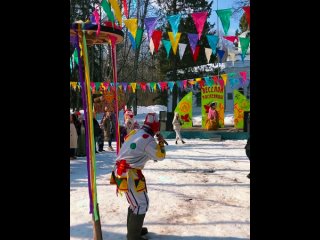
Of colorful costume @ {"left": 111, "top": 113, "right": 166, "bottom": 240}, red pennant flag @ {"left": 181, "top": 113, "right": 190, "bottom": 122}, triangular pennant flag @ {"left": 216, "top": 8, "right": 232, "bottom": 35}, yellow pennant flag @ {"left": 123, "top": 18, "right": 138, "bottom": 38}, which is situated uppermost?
triangular pennant flag @ {"left": 216, "top": 8, "right": 232, "bottom": 35}

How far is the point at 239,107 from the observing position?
1891cm

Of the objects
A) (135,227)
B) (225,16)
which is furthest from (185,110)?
(135,227)

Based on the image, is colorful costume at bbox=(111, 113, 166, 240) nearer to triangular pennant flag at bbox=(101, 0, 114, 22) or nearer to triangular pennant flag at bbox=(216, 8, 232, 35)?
triangular pennant flag at bbox=(101, 0, 114, 22)

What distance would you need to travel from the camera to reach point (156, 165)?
10.1 metres

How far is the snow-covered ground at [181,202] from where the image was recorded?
15.9 feet

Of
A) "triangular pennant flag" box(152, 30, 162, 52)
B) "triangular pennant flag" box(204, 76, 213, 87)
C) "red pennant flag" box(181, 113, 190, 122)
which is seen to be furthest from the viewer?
"red pennant flag" box(181, 113, 190, 122)

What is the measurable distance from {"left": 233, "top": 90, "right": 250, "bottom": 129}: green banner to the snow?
27.5 feet

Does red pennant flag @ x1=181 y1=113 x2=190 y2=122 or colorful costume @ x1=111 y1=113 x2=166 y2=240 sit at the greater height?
red pennant flag @ x1=181 y1=113 x2=190 y2=122

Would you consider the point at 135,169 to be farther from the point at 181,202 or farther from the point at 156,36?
the point at 156,36

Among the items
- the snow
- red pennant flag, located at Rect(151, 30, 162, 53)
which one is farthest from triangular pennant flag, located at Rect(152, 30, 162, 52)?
the snow

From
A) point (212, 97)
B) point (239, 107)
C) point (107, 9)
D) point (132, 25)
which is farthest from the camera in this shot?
point (212, 97)

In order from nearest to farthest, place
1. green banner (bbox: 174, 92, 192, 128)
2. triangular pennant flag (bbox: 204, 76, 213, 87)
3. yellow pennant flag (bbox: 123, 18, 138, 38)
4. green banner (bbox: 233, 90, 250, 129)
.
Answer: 1. yellow pennant flag (bbox: 123, 18, 138, 38)
2. triangular pennant flag (bbox: 204, 76, 213, 87)
3. green banner (bbox: 233, 90, 250, 129)
4. green banner (bbox: 174, 92, 192, 128)

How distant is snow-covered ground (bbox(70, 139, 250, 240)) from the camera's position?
15.9 ft
